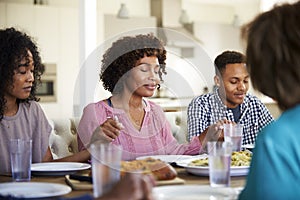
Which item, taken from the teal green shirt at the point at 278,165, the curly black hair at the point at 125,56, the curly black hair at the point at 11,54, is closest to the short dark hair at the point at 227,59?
the curly black hair at the point at 125,56

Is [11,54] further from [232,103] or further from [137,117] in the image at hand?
[232,103]

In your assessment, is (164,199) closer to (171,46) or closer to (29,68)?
(29,68)

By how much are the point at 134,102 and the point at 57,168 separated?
650 millimetres

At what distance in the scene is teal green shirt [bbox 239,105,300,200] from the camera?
1058 millimetres

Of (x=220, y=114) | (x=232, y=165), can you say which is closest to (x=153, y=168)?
(x=232, y=165)

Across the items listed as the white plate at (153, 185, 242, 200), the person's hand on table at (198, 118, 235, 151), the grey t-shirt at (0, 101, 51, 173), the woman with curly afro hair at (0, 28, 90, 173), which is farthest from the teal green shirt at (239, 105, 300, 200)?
the grey t-shirt at (0, 101, 51, 173)

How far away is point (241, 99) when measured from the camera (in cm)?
290

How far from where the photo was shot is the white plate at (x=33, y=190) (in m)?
1.42

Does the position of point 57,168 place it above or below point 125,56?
below

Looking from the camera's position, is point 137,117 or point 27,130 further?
point 137,117

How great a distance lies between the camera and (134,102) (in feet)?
7.95

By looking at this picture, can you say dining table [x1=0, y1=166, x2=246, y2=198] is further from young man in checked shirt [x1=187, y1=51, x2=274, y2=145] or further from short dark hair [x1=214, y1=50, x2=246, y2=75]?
short dark hair [x1=214, y1=50, x2=246, y2=75]

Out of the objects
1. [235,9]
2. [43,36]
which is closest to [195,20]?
[235,9]

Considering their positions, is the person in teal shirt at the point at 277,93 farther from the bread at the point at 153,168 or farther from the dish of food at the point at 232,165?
the dish of food at the point at 232,165
